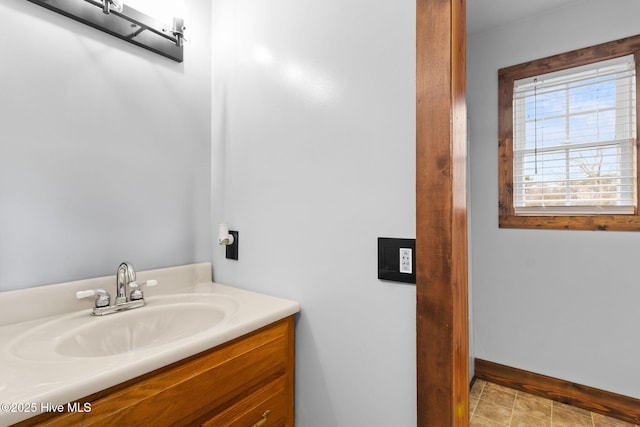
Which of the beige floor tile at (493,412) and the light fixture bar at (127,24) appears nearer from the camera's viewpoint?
the light fixture bar at (127,24)

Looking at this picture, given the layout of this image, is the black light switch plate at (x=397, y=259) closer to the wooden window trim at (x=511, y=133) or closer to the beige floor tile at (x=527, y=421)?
the beige floor tile at (x=527, y=421)

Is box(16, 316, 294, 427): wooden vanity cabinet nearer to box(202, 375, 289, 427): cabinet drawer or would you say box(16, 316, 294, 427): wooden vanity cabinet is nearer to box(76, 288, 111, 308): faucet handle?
box(202, 375, 289, 427): cabinet drawer

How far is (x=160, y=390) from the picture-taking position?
732 mm

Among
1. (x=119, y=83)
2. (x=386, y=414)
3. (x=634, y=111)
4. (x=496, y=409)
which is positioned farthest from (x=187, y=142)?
(x=634, y=111)

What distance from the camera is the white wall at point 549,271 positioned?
6.26 ft

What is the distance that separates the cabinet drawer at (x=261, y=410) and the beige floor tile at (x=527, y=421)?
155cm

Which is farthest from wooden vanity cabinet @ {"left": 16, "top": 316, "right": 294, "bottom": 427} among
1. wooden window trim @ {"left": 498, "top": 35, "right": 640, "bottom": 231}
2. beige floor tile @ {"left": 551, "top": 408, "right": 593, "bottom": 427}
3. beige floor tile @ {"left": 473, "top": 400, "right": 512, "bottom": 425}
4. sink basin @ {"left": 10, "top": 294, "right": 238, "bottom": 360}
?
wooden window trim @ {"left": 498, "top": 35, "right": 640, "bottom": 231}

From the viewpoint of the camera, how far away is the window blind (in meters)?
1.95

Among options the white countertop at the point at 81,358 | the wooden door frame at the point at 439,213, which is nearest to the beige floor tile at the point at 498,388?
the wooden door frame at the point at 439,213

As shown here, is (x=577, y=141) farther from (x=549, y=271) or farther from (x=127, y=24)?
(x=127, y=24)

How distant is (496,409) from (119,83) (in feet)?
8.88

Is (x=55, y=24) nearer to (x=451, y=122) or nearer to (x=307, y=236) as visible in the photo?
(x=307, y=236)

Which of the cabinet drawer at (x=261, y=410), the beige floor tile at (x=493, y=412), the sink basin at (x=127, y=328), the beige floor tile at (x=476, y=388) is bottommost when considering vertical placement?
the beige floor tile at (x=476, y=388)

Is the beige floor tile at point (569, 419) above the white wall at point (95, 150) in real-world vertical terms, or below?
below
